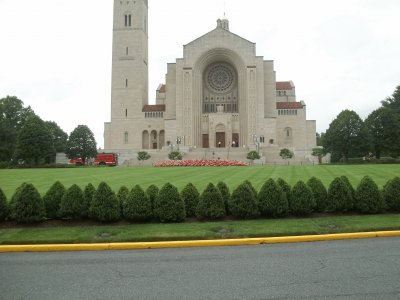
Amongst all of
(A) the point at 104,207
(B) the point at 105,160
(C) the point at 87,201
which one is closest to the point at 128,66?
(B) the point at 105,160

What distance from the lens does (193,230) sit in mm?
10234

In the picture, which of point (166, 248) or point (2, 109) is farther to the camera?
point (2, 109)

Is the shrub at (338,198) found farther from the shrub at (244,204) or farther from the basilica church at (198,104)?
the basilica church at (198,104)

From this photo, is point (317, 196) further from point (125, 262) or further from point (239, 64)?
point (239, 64)

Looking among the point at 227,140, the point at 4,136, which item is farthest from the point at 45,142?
the point at 227,140

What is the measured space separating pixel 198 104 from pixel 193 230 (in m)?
57.9

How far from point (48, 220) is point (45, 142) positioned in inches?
1715

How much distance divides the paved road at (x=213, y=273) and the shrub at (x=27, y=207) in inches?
86.9

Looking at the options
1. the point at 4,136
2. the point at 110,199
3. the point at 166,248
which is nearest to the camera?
the point at 166,248

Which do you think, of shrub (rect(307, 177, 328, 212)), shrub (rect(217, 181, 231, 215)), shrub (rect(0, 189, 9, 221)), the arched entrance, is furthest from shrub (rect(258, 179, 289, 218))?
the arched entrance

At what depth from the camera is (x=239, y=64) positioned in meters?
67.2

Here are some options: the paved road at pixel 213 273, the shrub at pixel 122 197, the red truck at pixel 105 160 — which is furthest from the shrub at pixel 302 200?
the red truck at pixel 105 160

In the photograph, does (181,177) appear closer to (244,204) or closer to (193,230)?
(244,204)

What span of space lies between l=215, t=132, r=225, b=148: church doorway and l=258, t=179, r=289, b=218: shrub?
183ft
